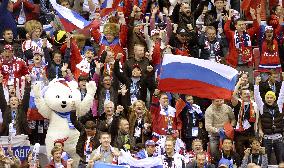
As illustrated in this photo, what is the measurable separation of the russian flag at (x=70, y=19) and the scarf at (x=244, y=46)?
115 inches

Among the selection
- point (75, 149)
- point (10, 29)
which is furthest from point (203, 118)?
point (10, 29)

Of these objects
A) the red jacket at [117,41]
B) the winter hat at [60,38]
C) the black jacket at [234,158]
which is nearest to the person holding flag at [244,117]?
the black jacket at [234,158]

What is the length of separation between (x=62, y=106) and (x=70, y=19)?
3070 mm

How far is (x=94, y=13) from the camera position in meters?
33.3

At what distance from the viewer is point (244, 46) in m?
31.8

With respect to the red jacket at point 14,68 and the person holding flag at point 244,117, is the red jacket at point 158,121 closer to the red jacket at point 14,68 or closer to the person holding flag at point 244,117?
the person holding flag at point 244,117

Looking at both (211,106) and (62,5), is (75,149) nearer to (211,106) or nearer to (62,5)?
(211,106)

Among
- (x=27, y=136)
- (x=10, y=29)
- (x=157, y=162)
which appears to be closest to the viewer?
(x=157, y=162)

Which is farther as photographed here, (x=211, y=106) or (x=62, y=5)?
(x=62, y=5)

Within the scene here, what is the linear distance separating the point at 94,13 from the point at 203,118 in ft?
15.4

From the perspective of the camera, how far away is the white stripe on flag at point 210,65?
27.5 m

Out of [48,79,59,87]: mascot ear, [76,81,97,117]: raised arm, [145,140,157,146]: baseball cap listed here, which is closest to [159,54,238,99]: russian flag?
[145,140,157,146]: baseball cap

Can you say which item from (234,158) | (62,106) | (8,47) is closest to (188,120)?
(234,158)

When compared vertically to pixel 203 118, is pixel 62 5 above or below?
above
